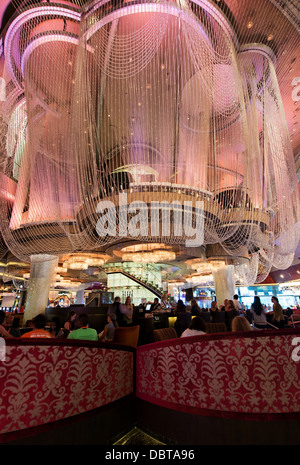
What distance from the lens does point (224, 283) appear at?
15.5 meters

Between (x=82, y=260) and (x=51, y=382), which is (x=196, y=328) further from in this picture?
(x=82, y=260)

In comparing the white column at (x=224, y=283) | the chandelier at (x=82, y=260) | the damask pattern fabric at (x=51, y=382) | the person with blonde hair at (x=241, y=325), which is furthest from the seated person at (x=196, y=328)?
the white column at (x=224, y=283)

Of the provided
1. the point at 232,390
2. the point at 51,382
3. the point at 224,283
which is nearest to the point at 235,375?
the point at 232,390

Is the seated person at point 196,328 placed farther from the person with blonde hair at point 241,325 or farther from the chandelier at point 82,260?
the chandelier at point 82,260

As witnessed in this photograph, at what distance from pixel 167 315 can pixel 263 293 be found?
18662mm

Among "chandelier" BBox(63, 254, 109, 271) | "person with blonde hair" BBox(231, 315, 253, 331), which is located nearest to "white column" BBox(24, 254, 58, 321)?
"chandelier" BBox(63, 254, 109, 271)

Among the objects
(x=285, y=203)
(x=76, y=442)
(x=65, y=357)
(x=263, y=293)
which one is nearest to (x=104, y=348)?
(x=65, y=357)

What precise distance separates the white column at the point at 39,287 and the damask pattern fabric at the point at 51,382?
9268 millimetres

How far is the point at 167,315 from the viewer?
8547mm

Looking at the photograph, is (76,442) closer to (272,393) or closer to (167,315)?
(272,393)

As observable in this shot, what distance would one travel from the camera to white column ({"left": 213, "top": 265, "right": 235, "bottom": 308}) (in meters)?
15.4

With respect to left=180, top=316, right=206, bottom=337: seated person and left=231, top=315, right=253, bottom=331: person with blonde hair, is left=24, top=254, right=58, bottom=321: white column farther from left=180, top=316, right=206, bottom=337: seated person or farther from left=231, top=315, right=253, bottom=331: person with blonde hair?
left=231, top=315, right=253, bottom=331: person with blonde hair

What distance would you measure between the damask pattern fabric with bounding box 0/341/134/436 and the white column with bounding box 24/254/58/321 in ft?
30.4

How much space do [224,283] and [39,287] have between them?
11185 millimetres
